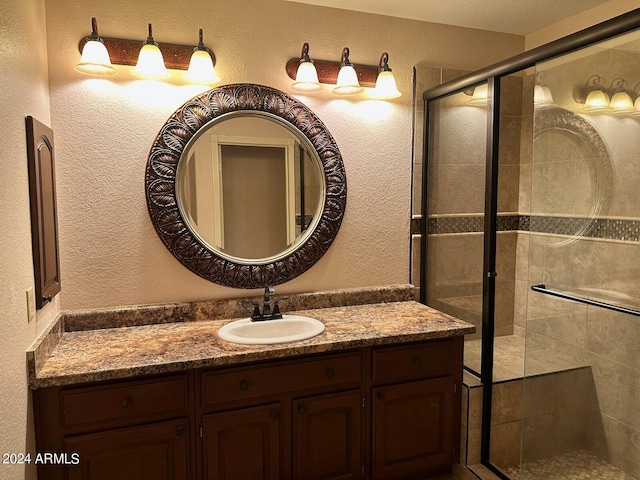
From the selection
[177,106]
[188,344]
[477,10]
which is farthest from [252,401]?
[477,10]

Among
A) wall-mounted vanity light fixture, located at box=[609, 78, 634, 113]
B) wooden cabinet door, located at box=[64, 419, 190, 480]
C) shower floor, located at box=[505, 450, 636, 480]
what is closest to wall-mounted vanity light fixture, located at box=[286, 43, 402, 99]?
wall-mounted vanity light fixture, located at box=[609, 78, 634, 113]

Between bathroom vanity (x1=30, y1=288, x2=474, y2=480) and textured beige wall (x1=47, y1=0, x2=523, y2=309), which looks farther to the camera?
textured beige wall (x1=47, y1=0, x2=523, y2=309)

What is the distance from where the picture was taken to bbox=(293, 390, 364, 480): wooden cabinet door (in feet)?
6.74

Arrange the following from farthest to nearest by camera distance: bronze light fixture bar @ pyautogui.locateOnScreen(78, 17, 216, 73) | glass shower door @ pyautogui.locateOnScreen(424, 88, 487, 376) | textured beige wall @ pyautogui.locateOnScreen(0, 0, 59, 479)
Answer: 1. glass shower door @ pyautogui.locateOnScreen(424, 88, 487, 376)
2. bronze light fixture bar @ pyautogui.locateOnScreen(78, 17, 216, 73)
3. textured beige wall @ pyautogui.locateOnScreen(0, 0, 59, 479)

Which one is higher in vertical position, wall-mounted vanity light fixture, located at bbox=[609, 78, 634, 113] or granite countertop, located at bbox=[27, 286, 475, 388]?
wall-mounted vanity light fixture, located at bbox=[609, 78, 634, 113]

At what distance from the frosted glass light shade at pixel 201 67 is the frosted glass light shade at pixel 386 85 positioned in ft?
2.89

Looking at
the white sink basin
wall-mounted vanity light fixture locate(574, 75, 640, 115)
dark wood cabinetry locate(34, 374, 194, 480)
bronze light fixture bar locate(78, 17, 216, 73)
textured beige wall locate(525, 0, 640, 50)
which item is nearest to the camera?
dark wood cabinetry locate(34, 374, 194, 480)

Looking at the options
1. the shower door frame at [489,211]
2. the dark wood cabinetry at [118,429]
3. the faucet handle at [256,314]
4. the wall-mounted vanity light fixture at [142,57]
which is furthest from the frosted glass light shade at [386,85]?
the dark wood cabinetry at [118,429]

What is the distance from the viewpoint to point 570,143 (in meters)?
2.12

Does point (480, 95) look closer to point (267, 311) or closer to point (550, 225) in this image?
point (550, 225)

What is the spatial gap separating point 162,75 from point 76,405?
1463mm

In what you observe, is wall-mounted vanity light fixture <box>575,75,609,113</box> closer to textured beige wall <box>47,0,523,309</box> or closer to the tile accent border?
the tile accent border

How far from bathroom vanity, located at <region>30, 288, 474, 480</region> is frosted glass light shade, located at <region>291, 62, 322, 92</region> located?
3.93ft

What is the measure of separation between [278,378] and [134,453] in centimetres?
63
